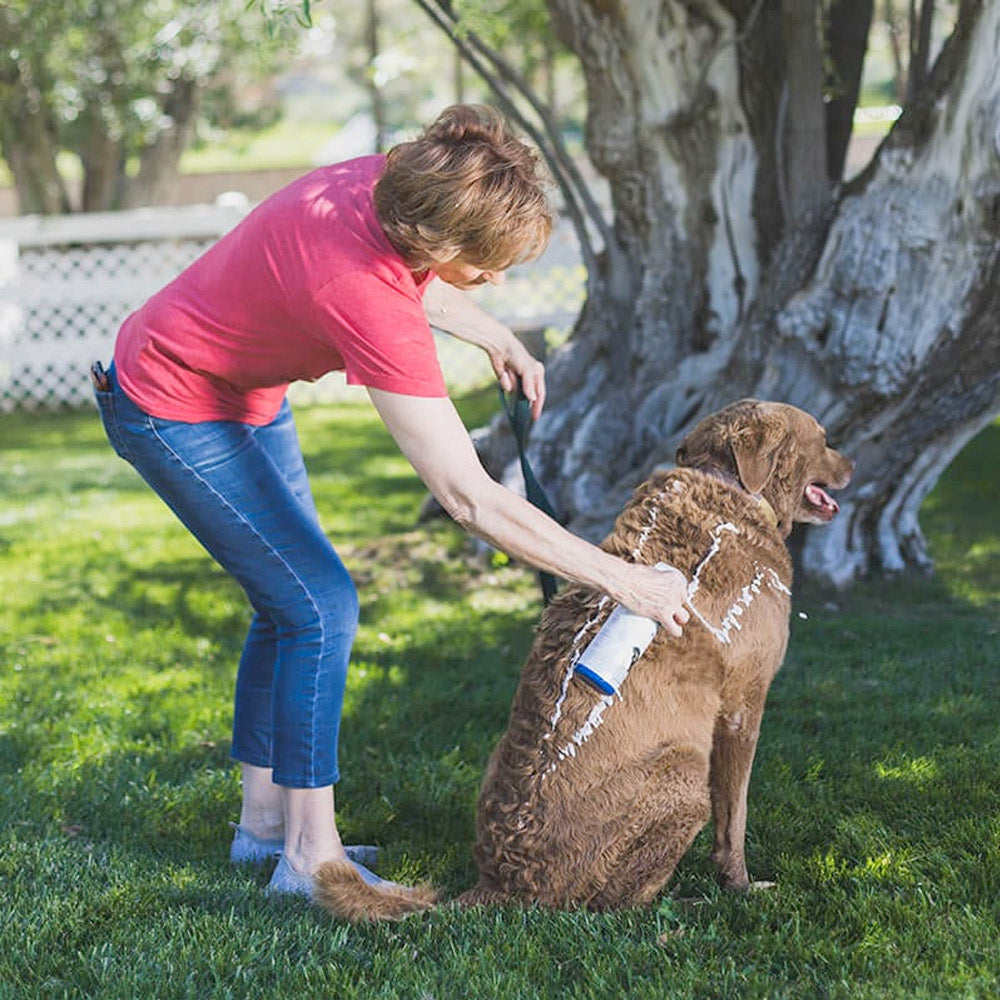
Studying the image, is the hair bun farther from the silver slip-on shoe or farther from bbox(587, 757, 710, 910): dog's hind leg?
the silver slip-on shoe

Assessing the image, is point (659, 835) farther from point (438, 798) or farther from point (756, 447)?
point (438, 798)

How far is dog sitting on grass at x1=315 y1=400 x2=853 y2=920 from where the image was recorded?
313cm

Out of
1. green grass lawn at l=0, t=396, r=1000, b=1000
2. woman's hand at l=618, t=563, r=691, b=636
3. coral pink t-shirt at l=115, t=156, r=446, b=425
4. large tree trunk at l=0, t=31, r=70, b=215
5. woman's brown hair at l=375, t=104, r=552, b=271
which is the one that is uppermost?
woman's brown hair at l=375, t=104, r=552, b=271

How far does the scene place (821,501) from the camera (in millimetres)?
3826

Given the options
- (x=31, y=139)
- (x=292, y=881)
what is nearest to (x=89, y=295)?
(x=31, y=139)

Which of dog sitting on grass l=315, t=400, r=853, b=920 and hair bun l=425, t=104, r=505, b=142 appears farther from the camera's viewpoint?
dog sitting on grass l=315, t=400, r=853, b=920

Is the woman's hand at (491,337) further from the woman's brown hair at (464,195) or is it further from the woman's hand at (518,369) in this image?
the woman's brown hair at (464,195)

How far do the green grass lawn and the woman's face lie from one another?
1581mm

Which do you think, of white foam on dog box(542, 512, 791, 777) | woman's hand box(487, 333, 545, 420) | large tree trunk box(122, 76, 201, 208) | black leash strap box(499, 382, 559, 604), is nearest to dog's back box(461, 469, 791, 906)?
white foam on dog box(542, 512, 791, 777)

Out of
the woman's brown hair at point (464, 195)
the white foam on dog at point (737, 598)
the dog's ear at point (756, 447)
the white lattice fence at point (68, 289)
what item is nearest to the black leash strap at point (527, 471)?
the white foam on dog at point (737, 598)

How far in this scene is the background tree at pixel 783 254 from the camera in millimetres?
5926

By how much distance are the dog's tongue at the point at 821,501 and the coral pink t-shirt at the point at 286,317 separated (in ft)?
4.45

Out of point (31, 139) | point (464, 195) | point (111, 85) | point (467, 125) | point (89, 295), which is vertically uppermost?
point (467, 125)

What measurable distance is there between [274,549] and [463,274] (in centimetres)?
92
